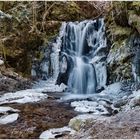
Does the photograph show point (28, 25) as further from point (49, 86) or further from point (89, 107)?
point (89, 107)

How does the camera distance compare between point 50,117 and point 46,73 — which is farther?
point 46,73

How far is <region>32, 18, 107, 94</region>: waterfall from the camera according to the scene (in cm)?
1234

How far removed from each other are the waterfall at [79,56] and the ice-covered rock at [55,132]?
17.8 ft

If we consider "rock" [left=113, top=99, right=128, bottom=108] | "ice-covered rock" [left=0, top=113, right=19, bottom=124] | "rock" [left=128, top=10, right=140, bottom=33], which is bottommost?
"rock" [left=113, top=99, right=128, bottom=108]

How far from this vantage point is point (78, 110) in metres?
8.52

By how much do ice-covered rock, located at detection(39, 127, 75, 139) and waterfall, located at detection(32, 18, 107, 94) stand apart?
5424 mm

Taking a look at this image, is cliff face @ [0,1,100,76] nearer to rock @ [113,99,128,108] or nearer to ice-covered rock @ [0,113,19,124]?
rock @ [113,99,128,108]

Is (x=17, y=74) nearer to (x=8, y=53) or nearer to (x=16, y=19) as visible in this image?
(x=8, y=53)

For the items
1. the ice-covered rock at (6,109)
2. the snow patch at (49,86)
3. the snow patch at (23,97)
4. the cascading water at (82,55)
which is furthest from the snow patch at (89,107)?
the snow patch at (49,86)

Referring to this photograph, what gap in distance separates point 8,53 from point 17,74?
117 cm

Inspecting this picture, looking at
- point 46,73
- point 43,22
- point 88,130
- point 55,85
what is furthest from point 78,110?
point 43,22

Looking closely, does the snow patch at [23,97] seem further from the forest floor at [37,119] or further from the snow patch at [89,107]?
the snow patch at [89,107]

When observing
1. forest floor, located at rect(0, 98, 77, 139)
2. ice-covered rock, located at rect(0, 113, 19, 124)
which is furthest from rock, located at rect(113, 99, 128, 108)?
ice-covered rock, located at rect(0, 113, 19, 124)

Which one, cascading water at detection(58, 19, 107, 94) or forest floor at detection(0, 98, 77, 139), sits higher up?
cascading water at detection(58, 19, 107, 94)
